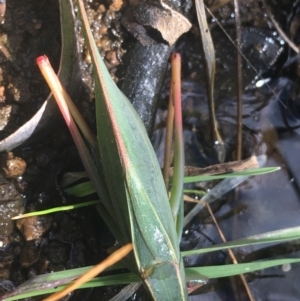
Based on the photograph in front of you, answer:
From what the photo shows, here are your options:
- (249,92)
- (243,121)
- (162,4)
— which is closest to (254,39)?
(249,92)

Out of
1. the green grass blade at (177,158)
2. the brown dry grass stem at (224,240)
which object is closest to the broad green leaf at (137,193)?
the green grass blade at (177,158)

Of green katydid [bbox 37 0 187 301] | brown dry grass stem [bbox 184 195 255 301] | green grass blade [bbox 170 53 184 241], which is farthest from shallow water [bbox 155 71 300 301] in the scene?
green katydid [bbox 37 0 187 301]

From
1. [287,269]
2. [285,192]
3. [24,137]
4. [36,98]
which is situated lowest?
[287,269]

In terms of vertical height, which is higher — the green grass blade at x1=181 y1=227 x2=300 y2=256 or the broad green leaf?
the broad green leaf

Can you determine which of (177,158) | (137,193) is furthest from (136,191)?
(177,158)

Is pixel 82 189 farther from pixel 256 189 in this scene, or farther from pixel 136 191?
pixel 256 189

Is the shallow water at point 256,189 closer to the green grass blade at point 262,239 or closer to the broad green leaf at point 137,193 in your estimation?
the green grass blade at point 262,239

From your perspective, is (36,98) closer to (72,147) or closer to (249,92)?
(72,147)

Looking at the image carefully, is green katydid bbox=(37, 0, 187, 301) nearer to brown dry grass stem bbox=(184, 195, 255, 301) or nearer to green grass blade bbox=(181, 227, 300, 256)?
green grass blade bbox=(181, 227, 300, 256)
